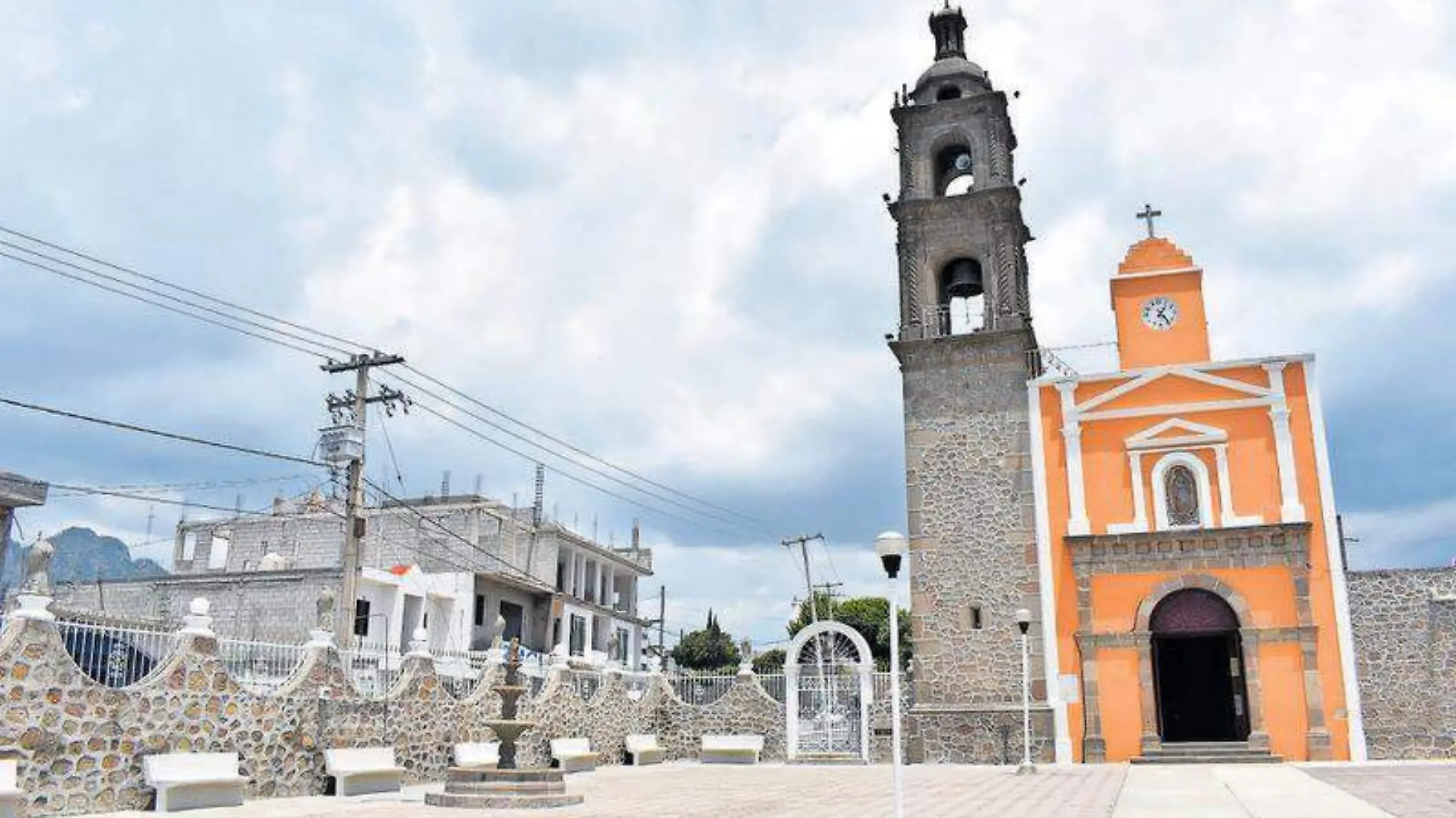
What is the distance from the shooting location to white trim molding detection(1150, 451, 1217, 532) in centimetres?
2216

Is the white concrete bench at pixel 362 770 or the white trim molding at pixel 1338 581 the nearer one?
the white concrete bench at pixel 362 770

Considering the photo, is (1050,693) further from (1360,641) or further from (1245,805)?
(1245,805)

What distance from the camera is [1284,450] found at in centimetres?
2195

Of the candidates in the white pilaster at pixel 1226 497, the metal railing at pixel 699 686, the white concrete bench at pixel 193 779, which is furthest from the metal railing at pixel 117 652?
the white pilaster at pixel 1226 497

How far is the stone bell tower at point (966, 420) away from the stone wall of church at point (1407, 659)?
5805 mm

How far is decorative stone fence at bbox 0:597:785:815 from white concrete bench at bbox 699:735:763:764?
3201 millimetres

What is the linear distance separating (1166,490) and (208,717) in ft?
58.1

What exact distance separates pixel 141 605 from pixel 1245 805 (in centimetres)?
3474

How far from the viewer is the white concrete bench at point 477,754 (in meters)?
17.4

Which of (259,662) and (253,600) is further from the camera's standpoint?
(253,600)

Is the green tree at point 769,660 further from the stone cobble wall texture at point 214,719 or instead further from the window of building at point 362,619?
the stone cobble wall texture at point 214,719

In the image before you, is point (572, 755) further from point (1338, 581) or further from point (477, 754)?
point (1338, 581)

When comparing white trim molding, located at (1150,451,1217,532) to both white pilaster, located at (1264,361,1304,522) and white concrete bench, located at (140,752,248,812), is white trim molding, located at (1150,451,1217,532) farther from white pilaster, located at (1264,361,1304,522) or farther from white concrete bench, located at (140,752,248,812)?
white concrete bench, located at (140,752,248,812)

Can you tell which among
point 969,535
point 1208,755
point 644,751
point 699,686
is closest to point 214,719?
point 644,751
